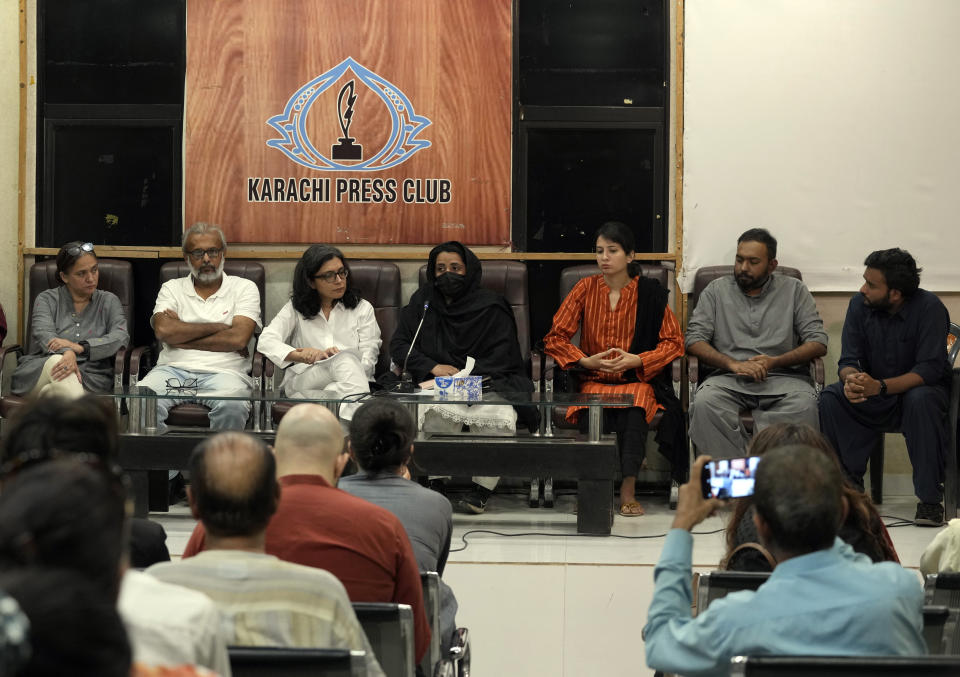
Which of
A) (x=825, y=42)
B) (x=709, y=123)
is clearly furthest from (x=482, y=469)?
(x=825, y=42)

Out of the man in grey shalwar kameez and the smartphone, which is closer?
the smartphone

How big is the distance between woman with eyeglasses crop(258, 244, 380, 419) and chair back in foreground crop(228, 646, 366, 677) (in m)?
3.81

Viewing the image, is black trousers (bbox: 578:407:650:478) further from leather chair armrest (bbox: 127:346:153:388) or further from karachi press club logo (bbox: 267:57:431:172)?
leather chair armrest (bbox: 127:346:153:388)

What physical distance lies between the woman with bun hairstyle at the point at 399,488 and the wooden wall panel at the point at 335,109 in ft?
10.4

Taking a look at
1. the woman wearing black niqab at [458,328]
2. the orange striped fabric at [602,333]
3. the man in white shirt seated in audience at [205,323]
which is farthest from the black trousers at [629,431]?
the man in white shirt seated in audience at [205,323]

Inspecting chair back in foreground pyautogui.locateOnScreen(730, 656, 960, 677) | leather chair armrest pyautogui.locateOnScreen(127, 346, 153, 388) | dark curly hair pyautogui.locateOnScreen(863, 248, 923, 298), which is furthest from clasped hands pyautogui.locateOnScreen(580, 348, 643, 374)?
chair back in foreground pyautogui.locateOnScreen(730, 656, 960, 677)

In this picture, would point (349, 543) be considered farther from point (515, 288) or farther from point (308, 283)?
point (515, 288)

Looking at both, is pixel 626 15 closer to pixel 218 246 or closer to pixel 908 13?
pixel 908 13

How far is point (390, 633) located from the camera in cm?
204

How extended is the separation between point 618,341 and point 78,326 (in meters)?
2.54

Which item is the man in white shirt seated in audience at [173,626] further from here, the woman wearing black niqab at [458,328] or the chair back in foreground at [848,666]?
the woman wearing black niqab at [458,328]

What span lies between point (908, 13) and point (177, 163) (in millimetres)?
3663

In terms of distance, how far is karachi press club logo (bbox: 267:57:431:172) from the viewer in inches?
236

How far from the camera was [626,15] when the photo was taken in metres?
5.95
